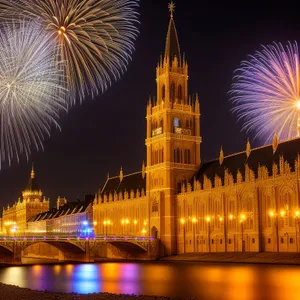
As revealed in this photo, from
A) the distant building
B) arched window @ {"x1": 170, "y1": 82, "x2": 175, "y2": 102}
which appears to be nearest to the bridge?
the distant building

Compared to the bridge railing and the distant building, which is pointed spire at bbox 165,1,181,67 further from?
the distant building

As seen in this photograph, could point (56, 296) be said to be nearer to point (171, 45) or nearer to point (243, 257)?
point (243, 257)

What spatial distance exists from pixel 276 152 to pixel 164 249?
28.4 m

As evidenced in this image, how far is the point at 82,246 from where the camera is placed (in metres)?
102

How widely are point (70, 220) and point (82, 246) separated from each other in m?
52.7

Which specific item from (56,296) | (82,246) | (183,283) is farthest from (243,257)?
(56,296)

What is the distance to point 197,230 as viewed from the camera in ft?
334

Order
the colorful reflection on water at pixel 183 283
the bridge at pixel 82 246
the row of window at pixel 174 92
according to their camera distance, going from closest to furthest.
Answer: the colorful reflection on water at pixel 183 283, the bridge at pixel 82 246, the row of window at pixel 174 92

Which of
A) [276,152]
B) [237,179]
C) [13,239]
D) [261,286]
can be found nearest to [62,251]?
[13,239]

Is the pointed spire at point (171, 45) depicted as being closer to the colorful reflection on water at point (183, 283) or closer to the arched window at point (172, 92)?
the arched window at point (172, 92)

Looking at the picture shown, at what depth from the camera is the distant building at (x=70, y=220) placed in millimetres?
143750

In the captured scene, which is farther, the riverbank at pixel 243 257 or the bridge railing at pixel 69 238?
the bridge railing at pixel 69 238

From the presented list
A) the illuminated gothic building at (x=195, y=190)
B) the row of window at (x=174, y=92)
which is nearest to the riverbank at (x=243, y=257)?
the illuminated gothic building at (x=195, y=190)

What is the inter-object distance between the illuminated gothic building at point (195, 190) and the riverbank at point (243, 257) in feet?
6.42
